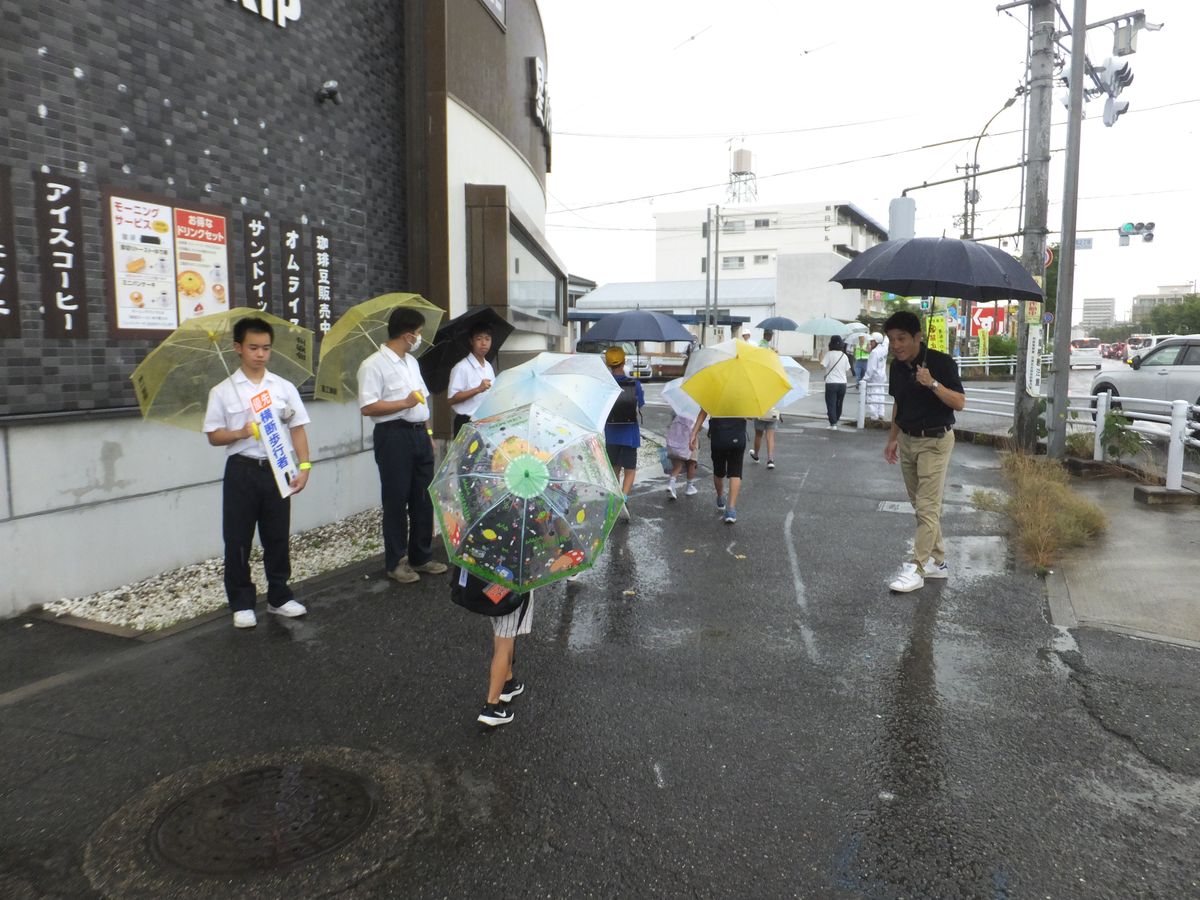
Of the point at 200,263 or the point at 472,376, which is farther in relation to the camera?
the point at 472,376

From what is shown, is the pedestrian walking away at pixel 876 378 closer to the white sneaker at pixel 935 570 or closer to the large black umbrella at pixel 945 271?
the large black umbrella at pixel 945 271

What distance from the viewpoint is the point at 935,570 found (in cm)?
649

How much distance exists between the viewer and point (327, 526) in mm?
7906

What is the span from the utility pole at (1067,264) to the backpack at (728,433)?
5.65 m

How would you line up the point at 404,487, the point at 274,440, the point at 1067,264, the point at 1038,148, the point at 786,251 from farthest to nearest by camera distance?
the point at 786,251 < the point at 1038,148 < the point at 1067,264 < the point at 404,487 < the point at 274,440

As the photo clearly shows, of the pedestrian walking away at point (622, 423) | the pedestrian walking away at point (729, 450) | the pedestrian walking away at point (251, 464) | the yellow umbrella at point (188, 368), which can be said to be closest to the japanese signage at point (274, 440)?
the pedestrian walking away at point (251, 464)

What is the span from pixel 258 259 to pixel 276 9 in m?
2.20

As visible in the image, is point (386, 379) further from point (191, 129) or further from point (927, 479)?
point (927, 479)

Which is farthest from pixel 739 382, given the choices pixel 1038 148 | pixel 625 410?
pixel 1038 148

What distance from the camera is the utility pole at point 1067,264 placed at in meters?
10.9

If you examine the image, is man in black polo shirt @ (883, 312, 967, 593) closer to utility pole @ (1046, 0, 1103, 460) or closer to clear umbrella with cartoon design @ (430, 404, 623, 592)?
clear umbrella with cartoon design @ (430, 404, 623, 592)

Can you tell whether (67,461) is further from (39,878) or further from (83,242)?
(39,878)

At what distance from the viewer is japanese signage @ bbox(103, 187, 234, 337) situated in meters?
5.79

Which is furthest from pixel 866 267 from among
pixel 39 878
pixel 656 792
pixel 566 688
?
pixel 39 878
